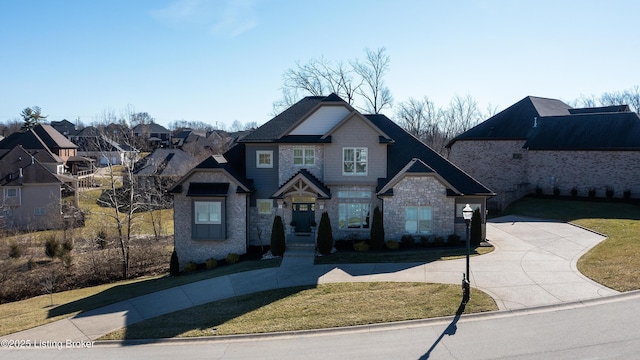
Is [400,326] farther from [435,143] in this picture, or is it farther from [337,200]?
[435,143]

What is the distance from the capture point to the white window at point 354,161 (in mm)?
25328

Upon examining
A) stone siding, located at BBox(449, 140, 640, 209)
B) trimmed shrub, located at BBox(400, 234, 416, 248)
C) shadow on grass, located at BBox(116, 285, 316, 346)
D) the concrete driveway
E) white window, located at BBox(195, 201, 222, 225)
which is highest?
stone siding, located at BBox(449, 140, 640, 209)

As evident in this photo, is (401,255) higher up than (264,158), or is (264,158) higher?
(264,158)

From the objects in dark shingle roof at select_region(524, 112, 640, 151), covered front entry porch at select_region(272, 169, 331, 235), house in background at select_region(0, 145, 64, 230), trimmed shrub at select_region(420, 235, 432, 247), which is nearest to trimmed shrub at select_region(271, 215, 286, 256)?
covered front entry porch at select_region(272, 169, 331, 235)

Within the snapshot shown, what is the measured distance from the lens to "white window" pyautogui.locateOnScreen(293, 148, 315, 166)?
25.6 metres

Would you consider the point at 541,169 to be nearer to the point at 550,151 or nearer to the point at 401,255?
the point at 550,151

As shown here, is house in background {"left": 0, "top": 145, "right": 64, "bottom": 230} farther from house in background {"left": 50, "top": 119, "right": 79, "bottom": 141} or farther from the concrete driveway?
house in background {"left": 50, "top": 119, "right": 79, "bottom": 141}

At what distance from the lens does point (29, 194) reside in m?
40.3

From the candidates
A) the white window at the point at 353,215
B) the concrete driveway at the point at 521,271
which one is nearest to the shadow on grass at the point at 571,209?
the concrete driveway at the point at 521,271

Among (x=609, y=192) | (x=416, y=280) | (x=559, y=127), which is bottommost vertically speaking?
(x=416, y=280)

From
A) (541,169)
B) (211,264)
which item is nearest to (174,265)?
(211,264)

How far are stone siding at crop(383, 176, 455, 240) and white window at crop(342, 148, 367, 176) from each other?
7.63ft

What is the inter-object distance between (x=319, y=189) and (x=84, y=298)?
1237cm

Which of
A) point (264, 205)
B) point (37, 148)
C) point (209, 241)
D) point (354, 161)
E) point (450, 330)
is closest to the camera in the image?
point (450, 330)
